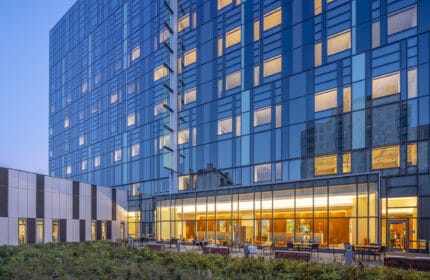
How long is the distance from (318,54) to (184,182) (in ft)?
70.4

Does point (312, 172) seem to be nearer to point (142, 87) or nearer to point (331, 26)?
point (331, 26)

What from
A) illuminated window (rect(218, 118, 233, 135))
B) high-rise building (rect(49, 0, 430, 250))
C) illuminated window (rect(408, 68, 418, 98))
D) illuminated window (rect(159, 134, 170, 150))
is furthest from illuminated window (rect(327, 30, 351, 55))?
illuminated window (rect(159, 134, 170, 150))

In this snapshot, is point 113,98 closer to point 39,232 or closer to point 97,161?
point 97,161

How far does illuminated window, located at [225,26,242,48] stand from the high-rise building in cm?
14

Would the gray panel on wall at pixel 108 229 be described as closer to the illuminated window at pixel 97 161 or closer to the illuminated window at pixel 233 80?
the illuminated window at pixel 97 161

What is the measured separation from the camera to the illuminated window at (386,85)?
30.1m

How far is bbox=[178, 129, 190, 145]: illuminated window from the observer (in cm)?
4694

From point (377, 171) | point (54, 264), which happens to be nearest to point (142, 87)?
point (377, 171)

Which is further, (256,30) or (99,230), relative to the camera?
(99,230)

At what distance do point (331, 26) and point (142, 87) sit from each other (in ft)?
98.0

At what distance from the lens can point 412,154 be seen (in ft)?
94.1

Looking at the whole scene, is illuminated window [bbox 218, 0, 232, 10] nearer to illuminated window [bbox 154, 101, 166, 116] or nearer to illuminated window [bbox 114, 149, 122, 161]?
illuminated window [bbox 154, 101, 166, 116]

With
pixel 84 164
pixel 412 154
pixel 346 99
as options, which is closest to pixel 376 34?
pixel 346 99

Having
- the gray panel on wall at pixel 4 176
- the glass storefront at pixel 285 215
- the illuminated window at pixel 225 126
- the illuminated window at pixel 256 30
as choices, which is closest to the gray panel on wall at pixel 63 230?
the gray panel on wall at pixel 4 176
